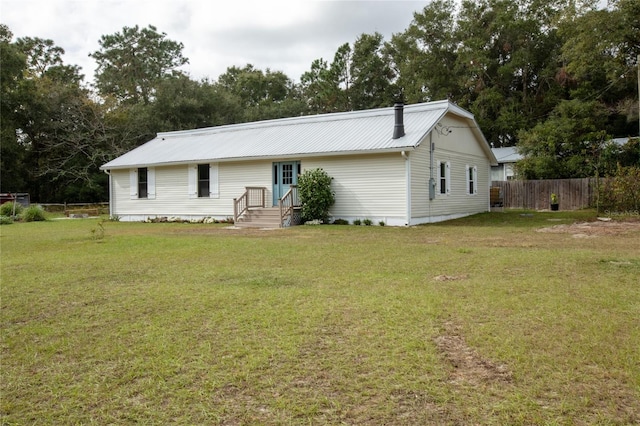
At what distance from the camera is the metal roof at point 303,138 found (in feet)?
55.6

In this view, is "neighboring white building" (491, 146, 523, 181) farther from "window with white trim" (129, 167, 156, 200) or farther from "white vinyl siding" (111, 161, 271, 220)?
"window with white trim" (129, 167, 156, 200)

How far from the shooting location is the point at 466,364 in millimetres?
3541

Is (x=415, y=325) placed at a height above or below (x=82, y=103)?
below

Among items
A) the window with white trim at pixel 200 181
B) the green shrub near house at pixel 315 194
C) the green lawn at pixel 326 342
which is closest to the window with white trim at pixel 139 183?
the window with white trim at pixel 200 181

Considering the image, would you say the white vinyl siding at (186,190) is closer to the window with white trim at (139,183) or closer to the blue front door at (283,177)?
the window with white trim at (139,183)

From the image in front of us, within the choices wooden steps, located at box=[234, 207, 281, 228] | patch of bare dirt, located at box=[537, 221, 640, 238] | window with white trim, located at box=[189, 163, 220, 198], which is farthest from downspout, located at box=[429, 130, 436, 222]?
window with white trim, located at box=[189, 163, 220, 198]

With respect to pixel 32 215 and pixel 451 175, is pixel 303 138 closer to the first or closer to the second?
pixel 451 175

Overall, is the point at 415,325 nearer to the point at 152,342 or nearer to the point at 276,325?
the point at 276,325

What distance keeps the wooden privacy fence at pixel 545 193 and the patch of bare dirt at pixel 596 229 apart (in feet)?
28.6

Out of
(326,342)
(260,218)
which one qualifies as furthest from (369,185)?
(326,342)

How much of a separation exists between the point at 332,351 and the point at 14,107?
35.3 m

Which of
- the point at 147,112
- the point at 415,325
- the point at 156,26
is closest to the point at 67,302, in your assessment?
the point at 415,325

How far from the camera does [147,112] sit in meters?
34.0

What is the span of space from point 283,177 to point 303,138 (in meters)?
1.95
